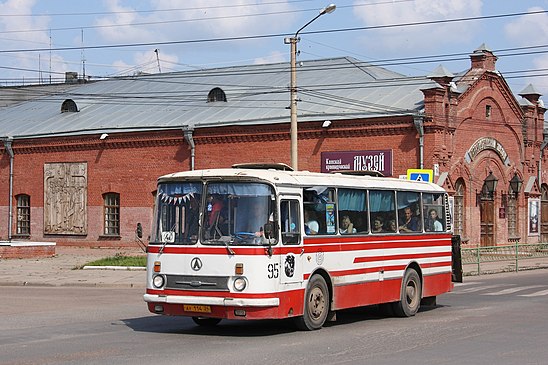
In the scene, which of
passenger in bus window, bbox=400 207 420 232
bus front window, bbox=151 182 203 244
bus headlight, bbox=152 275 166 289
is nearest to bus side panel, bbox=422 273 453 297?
passenger in bus window, bbox=400 207 420 232

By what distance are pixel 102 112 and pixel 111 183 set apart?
530 centimetres

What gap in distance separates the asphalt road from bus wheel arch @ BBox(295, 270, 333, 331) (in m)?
0.22

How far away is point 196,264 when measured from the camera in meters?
14.9

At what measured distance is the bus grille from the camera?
14.6 metres

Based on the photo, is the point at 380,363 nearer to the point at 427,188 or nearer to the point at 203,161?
the point at 427,188

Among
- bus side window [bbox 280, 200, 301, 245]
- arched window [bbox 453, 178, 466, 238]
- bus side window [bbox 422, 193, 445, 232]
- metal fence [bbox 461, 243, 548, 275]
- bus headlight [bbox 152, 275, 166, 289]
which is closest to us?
bus side window [bbox 280, 200, 301, 245]

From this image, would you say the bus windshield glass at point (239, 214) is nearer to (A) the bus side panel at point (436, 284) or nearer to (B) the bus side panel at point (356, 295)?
(B) the bus side panel at point (356, 295)

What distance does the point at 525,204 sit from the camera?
46969mm

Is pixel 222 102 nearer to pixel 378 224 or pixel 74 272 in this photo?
pixel 74 272

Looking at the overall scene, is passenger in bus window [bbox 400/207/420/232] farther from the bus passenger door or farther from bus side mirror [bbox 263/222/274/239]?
bus side mirror [bbox 263/222/274/239]

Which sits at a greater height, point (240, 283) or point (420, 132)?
point (420, 132)

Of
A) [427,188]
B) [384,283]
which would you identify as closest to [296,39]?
[427,188]

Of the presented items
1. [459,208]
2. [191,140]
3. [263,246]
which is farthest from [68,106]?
[263,246]

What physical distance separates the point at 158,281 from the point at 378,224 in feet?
14.7
